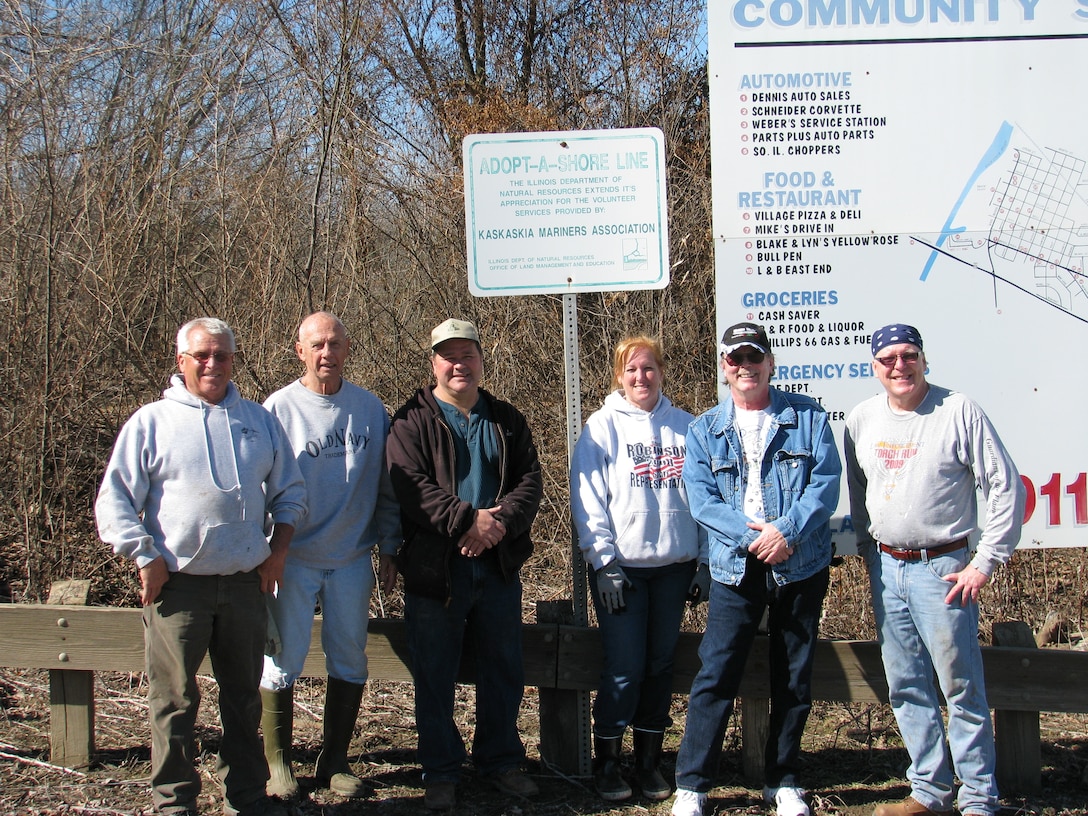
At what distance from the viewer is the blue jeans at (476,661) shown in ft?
12.6

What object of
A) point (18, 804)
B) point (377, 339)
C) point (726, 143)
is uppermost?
point (726, 143)

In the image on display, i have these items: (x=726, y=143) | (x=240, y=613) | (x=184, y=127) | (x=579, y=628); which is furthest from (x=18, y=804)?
(x=184, y=127)

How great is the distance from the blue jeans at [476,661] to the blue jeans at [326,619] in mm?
217

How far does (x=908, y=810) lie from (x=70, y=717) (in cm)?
358

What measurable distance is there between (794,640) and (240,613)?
2.10m

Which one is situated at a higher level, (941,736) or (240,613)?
(240,613)

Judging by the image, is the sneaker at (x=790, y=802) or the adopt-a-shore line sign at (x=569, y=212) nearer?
the sneaker at (x=790, y=802)

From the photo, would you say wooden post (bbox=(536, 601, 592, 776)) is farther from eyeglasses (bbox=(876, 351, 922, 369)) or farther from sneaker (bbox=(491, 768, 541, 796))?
eyeglasses (bbox=(876, 351, 922, 369))

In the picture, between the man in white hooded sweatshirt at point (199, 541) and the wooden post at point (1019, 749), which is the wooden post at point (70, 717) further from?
the wooden post at point (1019, 749)

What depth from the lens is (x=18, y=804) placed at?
391 cm

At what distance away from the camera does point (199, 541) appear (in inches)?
133

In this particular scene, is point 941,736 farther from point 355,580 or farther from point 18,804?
point 18,804

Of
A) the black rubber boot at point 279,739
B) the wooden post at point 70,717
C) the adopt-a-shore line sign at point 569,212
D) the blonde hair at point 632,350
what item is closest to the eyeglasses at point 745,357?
the blonde hair at point 632,350

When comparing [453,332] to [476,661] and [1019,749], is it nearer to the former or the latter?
[476,661]
